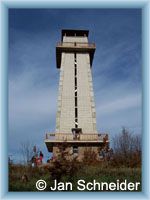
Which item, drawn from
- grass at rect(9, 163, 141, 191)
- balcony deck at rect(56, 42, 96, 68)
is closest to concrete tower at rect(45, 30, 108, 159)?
balcony deck at rect(56, 42, 96, 68)

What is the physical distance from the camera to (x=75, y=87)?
24500mm

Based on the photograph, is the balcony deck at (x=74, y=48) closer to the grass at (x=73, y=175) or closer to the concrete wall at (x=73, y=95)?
the concrete wall at (x=73, y=95)

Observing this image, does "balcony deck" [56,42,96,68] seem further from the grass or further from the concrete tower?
the grass

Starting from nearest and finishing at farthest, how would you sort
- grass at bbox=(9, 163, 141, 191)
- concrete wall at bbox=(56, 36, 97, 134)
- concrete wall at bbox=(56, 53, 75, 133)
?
grass at bbox=(9, 163, 141, 191)
concrete wall at bbox=(56, 53, 75, 133)
concrete wall at bbox=(56, 36, 97, 134)

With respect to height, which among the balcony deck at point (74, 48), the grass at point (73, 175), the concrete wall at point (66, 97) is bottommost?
the grass at point (73, 175)

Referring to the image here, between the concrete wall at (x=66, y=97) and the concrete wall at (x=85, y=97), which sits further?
the concrete wall at (x=85, y=97)

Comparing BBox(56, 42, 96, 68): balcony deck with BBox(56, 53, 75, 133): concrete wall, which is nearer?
BBox(56, 53, 75, 133): concrete wall

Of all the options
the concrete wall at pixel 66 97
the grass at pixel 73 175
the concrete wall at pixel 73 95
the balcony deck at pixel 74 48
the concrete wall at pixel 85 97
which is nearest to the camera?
the grass at pixel 73 175

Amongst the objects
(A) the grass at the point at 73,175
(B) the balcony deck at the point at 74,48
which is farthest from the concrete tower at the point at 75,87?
(A) the grass at the point at 73,175

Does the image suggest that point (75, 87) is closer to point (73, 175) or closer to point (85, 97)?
point (85, 97)

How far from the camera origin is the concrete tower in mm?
23000

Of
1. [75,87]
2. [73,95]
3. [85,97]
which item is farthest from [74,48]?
[85,97]

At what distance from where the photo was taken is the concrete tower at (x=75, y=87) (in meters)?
23.0
